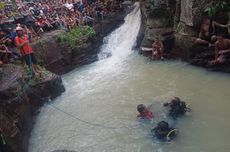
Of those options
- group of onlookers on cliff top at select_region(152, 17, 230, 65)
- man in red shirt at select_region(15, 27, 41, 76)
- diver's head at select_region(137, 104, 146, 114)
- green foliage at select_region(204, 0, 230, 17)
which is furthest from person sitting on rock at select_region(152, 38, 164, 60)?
diver's head at select_region(137, 104, 146, 114)

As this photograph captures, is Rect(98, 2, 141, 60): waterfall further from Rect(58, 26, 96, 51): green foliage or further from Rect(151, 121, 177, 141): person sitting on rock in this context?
Rect(151, 121, 177, 141): person sitting on rock

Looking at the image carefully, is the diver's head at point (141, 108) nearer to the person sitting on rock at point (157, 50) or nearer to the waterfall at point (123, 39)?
the person sitting on rock at point (157, 50)

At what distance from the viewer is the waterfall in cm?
2103

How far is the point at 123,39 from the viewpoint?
22188mm

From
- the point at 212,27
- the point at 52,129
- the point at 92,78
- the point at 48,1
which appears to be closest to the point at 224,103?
the point at 212,27

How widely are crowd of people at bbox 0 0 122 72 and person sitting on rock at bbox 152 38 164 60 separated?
18.6ft

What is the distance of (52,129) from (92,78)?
16.5ft

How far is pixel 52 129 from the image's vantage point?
12.7m

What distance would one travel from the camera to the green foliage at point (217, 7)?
601 inches

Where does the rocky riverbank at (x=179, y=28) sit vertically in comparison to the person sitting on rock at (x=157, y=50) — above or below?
above

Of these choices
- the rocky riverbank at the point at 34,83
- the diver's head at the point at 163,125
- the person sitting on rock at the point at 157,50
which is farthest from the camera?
the person sitting on rock at the point at 157,50

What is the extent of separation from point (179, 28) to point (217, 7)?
264 cm

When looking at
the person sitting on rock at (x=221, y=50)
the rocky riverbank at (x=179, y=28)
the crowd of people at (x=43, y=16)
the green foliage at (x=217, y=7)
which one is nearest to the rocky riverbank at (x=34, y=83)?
the crowd of people at (x=43, y=16)

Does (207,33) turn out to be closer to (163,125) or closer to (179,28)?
(179,28)
